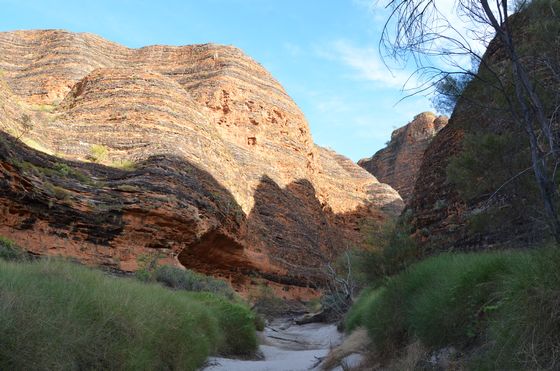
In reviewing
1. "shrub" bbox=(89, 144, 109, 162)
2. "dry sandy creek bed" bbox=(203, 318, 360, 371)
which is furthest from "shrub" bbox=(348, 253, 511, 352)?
"shrub" bbox=(89, 144, 109, 162)

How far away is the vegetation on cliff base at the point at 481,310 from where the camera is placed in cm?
353

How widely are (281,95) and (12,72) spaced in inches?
917

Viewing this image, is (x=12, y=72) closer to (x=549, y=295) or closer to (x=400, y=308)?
(x=400, y=308)

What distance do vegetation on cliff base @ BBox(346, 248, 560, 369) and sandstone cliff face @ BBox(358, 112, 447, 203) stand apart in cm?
4738

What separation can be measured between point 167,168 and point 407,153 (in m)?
43.9

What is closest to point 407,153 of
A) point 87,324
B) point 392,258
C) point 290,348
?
point 290,348

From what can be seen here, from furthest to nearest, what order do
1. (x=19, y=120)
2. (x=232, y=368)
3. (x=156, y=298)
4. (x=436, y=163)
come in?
(x=19, y=120) → (x=436, y=163) → (x=232, y=368) → (x=156, y=298)

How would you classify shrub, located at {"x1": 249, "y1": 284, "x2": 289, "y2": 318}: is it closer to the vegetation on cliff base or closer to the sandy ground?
the sandy ground

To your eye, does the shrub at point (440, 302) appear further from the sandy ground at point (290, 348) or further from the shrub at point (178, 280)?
the shrub at point (178, 280)

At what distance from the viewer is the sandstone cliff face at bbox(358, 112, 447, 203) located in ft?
183

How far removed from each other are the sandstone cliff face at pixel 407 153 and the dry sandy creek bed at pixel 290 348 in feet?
122

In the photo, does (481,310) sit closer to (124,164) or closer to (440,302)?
(440,302)

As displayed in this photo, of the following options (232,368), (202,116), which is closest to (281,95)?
(202,116)

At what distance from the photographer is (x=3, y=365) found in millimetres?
3615
